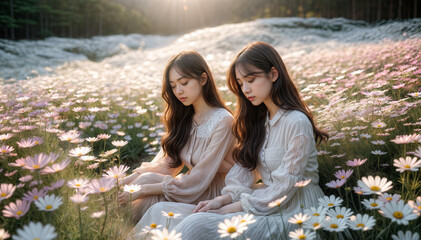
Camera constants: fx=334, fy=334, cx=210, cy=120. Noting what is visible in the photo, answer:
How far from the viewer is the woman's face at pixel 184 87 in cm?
229

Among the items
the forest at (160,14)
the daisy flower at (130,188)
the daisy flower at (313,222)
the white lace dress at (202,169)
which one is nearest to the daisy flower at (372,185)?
the daisy flower at (313,222)

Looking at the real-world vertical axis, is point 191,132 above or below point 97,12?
below

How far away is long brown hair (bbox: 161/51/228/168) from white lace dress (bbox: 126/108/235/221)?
8 cm

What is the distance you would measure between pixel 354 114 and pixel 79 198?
→ 6.52 ft

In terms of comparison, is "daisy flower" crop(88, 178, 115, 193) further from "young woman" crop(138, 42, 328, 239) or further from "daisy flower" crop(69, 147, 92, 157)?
"young woman" crop(138, 42, 328, 239)

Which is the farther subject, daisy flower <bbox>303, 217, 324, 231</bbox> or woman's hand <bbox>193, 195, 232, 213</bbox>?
woman's hand <bbox>193, 195, 232, 213</bbox>

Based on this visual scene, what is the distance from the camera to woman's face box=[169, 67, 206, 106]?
7.50 feet

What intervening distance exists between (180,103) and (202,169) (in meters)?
0.57

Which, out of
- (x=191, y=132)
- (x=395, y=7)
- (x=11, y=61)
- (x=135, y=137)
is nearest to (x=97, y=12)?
(x=11, y=61)

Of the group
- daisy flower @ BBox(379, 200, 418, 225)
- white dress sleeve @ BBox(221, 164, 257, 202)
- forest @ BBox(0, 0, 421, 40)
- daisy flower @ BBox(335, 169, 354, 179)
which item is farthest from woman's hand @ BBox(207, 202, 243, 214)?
forest @ BBox(0, 0, 421, 40)

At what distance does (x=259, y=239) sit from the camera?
1.67 metres

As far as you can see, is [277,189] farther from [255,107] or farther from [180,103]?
[180,103]

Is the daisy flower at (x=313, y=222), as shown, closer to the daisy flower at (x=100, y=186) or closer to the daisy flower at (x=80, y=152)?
A: the daisy flower at (x=100, y=186)

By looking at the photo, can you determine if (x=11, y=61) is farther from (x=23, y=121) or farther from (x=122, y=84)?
(x=23, y=121)
